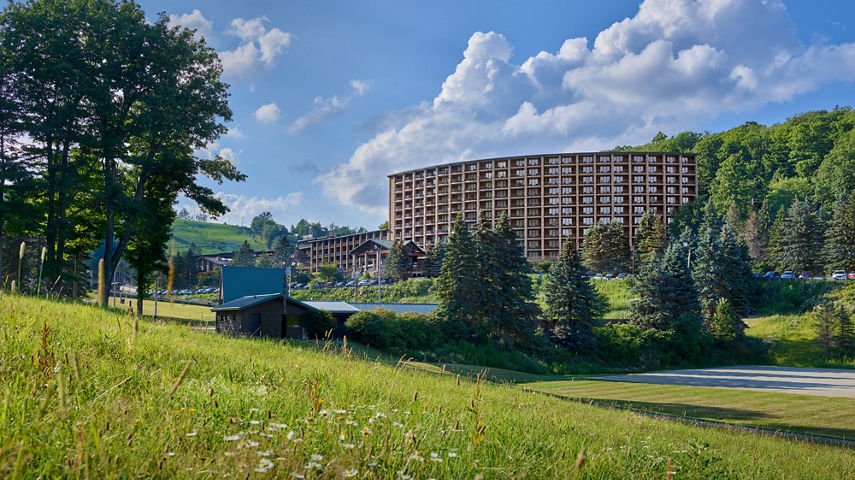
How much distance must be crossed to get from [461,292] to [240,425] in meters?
39.7

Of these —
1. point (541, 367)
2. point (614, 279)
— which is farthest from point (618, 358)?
point (614, 279)

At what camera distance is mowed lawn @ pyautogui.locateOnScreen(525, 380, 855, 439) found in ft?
59.8

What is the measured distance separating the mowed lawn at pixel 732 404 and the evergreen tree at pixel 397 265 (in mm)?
64155

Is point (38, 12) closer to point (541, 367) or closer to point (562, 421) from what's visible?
point (562, 421)

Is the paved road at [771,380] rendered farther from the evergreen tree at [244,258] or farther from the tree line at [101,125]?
the evergreen tree at [244,258]

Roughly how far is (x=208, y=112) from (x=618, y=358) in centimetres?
3506

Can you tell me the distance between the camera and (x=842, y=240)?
66.9 meters

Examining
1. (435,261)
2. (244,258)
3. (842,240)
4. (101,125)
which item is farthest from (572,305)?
(244,258)

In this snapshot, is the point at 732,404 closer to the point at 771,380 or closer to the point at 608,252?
the point at 771,380

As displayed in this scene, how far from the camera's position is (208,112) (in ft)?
106

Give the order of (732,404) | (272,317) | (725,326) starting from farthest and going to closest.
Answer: (725,326), (272,317), (732,404)

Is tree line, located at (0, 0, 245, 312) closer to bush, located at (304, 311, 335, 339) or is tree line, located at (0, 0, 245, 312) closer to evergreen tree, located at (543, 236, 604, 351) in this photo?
bush, located at (304, 311, 335, 339)

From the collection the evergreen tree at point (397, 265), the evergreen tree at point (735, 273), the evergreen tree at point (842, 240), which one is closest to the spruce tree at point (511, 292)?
the evergreen tree at point (735, 273)

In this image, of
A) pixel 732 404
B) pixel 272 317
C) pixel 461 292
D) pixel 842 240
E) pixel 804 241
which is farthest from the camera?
pixel 804 241
